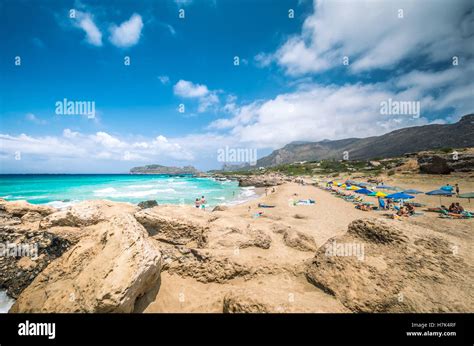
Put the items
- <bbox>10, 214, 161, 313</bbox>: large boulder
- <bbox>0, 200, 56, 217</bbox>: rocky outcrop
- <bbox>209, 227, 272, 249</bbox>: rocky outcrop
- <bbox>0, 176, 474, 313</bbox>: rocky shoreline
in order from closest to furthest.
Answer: <bbox>10, 214, 161, 313</bbox>: large boulder
<bbox>0, 176, 474, 313</bbox>: rocky shoreline
<bbox>209, 227, 272, 249</bbox>: rocky outcrop
<bbox>0, 200, 56, 217</bbox>: rocky outcrop

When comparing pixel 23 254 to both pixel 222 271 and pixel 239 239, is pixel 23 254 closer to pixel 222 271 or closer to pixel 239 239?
pixel 222 271

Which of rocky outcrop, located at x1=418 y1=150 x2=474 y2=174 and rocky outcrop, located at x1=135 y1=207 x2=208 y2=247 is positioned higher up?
rocky outcrop, located at x1=418 y1=150 x2=474 y2=174

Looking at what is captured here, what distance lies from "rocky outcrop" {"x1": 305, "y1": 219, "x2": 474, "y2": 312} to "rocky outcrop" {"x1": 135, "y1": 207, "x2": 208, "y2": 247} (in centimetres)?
396

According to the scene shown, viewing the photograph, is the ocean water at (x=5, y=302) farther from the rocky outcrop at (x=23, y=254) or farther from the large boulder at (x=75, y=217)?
the large boulder at (x=75, y=217)

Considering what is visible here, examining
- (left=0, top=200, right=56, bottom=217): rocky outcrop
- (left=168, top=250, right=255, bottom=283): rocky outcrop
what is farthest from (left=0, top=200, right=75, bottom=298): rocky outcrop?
(left=0, top=200, right=56, bottom=217): rocky outcrop

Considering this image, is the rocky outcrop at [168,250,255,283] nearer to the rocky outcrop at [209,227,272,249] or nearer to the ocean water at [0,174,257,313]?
the rocky outcrop at [209,227,272,249]

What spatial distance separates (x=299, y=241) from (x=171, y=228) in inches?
188

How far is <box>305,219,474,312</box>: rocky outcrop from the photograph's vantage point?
12.2 feet

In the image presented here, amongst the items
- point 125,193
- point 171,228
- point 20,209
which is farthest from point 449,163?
point 125,193

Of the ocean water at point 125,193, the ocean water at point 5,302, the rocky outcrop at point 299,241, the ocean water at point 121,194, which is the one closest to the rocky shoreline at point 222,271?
the ocean water at point 5,302

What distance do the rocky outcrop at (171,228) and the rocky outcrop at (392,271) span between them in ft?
13.0

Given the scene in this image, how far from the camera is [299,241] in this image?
762 centimetres
